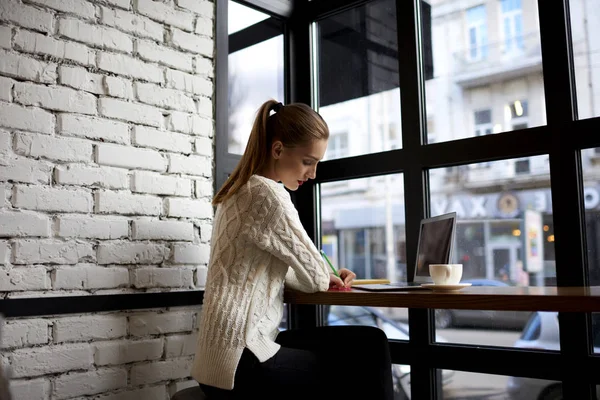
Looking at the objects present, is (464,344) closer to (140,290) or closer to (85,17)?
(140,290)

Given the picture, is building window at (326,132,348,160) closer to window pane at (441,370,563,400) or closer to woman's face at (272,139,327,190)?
woman's face at (272,139,327,190)

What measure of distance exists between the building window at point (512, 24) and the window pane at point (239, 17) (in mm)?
1036

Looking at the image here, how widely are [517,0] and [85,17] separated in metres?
1.44

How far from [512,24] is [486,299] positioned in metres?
1.18

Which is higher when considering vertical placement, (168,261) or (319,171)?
(319,171)

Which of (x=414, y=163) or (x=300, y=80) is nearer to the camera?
(x=414, y=163)

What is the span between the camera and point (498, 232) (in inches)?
78.4

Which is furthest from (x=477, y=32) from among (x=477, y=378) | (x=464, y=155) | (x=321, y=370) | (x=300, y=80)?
(x=321, y=370)

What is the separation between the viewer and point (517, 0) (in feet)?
6.57

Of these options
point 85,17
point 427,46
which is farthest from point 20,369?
point 427,46

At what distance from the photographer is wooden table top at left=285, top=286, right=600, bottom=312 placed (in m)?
1.10

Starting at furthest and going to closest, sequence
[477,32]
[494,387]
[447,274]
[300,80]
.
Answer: [300,80] → [477,32] → [494,387] → [447,274]

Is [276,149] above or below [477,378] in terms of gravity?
above

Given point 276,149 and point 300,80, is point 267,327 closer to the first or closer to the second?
point 276,149
